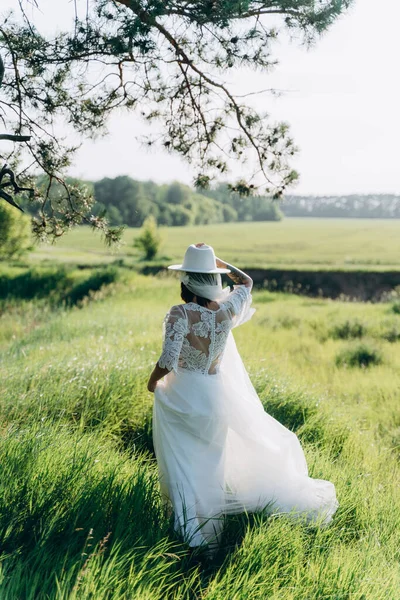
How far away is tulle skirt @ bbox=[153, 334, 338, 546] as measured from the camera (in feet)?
11.2

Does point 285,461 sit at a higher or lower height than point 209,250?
lower

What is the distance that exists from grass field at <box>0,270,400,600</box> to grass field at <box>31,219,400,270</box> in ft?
82.2

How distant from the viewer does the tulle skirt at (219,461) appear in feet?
11.2

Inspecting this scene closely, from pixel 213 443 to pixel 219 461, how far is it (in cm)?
12

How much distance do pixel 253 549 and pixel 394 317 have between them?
10.5 metres

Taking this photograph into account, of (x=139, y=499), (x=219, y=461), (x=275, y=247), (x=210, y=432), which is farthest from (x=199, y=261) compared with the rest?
(x=275, y=247)

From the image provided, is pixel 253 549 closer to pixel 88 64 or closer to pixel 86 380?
pixel 86 380

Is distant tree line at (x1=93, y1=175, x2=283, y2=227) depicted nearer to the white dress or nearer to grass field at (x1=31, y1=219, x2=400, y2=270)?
grass field at (x1=31, y1=219, x2=400, y2=270)

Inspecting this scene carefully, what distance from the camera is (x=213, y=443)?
3.53 m

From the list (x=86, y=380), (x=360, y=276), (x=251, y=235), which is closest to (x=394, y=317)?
(x=86, y=380)

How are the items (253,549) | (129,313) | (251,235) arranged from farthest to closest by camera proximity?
(251,235) < (129,313) < (253,549)

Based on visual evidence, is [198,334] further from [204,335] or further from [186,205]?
[186,205]

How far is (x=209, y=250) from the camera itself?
3.47 m

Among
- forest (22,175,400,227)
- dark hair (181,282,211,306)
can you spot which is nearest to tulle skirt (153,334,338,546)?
dark hair (181,282,211,306)
